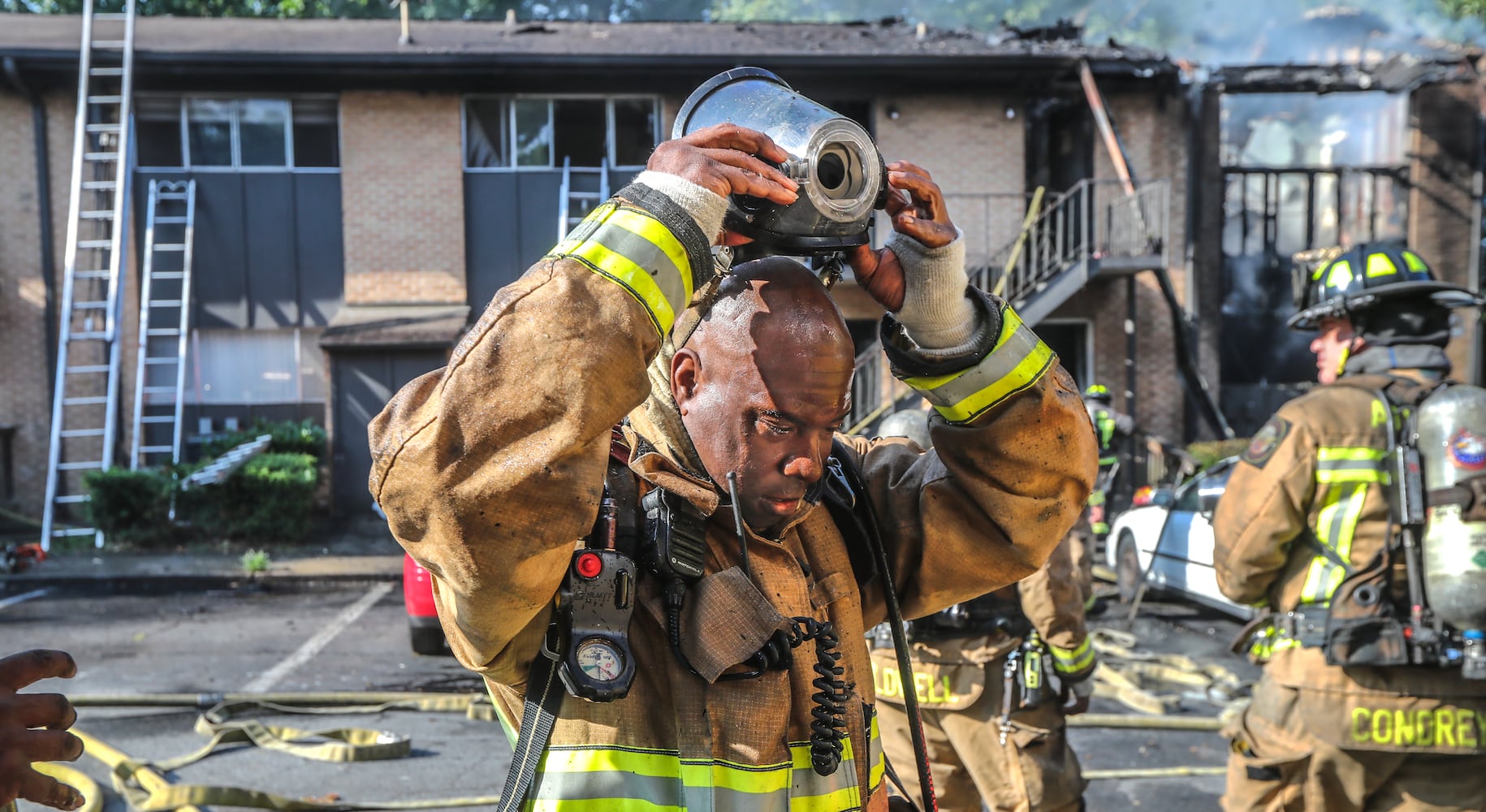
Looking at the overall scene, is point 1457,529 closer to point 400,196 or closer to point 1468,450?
point 1468,450

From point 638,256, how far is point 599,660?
61 centimetres

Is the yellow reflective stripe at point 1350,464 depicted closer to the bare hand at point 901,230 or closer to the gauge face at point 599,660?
the bare hand at point 901,230

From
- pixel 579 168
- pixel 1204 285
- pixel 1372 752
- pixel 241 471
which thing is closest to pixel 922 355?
pixel 1372 752

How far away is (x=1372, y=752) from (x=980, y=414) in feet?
8.29

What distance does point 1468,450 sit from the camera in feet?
11.4

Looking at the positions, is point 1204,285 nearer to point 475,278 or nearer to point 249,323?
point 475,278

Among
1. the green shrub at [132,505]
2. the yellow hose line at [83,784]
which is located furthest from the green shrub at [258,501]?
the yellow hose line at [83,784]

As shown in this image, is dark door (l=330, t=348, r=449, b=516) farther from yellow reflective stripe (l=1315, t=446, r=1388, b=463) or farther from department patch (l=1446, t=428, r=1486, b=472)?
department patch (l=1446, t=428, r=1486, b=472)

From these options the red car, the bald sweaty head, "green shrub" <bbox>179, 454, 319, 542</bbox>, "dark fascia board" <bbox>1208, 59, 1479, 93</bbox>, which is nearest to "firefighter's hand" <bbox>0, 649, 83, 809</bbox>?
the bald sweaty head

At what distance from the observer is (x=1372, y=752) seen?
141 inches

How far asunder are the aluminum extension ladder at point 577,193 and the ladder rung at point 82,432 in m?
6.45

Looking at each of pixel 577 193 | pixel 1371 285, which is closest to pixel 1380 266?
pixel 1371 285

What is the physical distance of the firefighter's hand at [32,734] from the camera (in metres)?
1.97

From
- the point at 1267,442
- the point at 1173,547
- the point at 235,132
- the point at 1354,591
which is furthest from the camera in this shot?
the point at 235,132
